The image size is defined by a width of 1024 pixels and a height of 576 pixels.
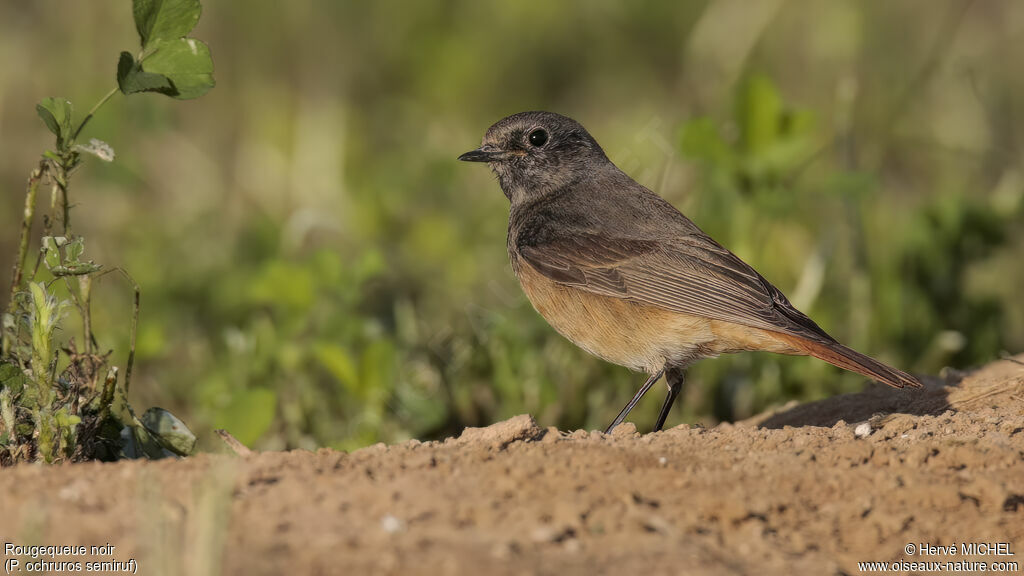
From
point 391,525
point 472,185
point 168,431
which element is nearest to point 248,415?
point 168,431

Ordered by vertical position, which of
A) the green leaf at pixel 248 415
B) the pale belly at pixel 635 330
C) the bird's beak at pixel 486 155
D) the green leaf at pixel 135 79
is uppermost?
the bird's beak at pixel 486 155

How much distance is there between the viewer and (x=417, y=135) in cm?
1020

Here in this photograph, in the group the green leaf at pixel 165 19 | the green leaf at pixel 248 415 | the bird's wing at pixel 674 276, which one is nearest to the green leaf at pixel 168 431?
the green leaf at pixel 248 415

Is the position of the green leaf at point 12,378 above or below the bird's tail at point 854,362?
below

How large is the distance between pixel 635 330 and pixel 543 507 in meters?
2.36

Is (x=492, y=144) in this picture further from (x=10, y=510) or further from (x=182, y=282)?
(x=10, y=510)

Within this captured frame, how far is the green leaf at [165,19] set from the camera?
14.2ft

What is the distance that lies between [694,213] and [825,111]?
9.05ft

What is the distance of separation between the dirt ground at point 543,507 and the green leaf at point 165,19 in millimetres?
1670

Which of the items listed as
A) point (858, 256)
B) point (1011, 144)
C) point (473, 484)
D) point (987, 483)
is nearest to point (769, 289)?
point (858, 256)

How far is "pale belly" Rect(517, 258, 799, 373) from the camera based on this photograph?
534 cm

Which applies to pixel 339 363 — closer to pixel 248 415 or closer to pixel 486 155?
pixel 248 415

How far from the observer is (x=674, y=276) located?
548 cm

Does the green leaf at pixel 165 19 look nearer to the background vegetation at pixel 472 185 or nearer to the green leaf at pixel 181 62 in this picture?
the green leaf at pixel 181 62
